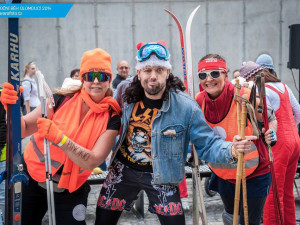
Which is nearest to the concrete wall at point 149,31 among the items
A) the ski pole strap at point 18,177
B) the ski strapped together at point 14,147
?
the ski strapped together at point 14,147

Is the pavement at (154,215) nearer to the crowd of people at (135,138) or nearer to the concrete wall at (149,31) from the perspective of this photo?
the crowd of people at (135,138)

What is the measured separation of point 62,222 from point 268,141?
168 centimetres

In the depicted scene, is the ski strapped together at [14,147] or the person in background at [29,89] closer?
the ski strapped together at [14,147]

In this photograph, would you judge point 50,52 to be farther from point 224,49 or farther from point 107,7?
point 224,49

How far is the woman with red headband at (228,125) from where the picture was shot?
11.2ft

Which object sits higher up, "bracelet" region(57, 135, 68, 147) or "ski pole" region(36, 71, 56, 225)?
"bracelet" region(57, 135, 68, 147)

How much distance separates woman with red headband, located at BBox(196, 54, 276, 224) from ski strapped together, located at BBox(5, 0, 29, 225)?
4.65ft

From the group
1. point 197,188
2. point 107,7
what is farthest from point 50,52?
point 197,188

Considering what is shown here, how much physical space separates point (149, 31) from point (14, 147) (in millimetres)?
9454

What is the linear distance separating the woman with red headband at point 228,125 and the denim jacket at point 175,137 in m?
0.26

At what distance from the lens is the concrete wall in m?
12.0

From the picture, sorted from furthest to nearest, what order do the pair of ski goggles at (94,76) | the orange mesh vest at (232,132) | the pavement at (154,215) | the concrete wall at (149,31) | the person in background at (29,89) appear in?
the concrete wall at (149,31), the person in background at (29,89), the pavement at (154,215), the orange mesh vest at (232,132), the pair of ski goggles at (94,76)

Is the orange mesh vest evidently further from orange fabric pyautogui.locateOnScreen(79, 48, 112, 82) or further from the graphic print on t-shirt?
orange fabric pyautogui.locateOnScreen(79, 48, 112, 82)

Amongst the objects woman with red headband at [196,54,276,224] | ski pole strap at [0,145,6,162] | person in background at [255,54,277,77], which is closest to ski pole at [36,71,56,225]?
woman with red headband at [196,54,276,224]
